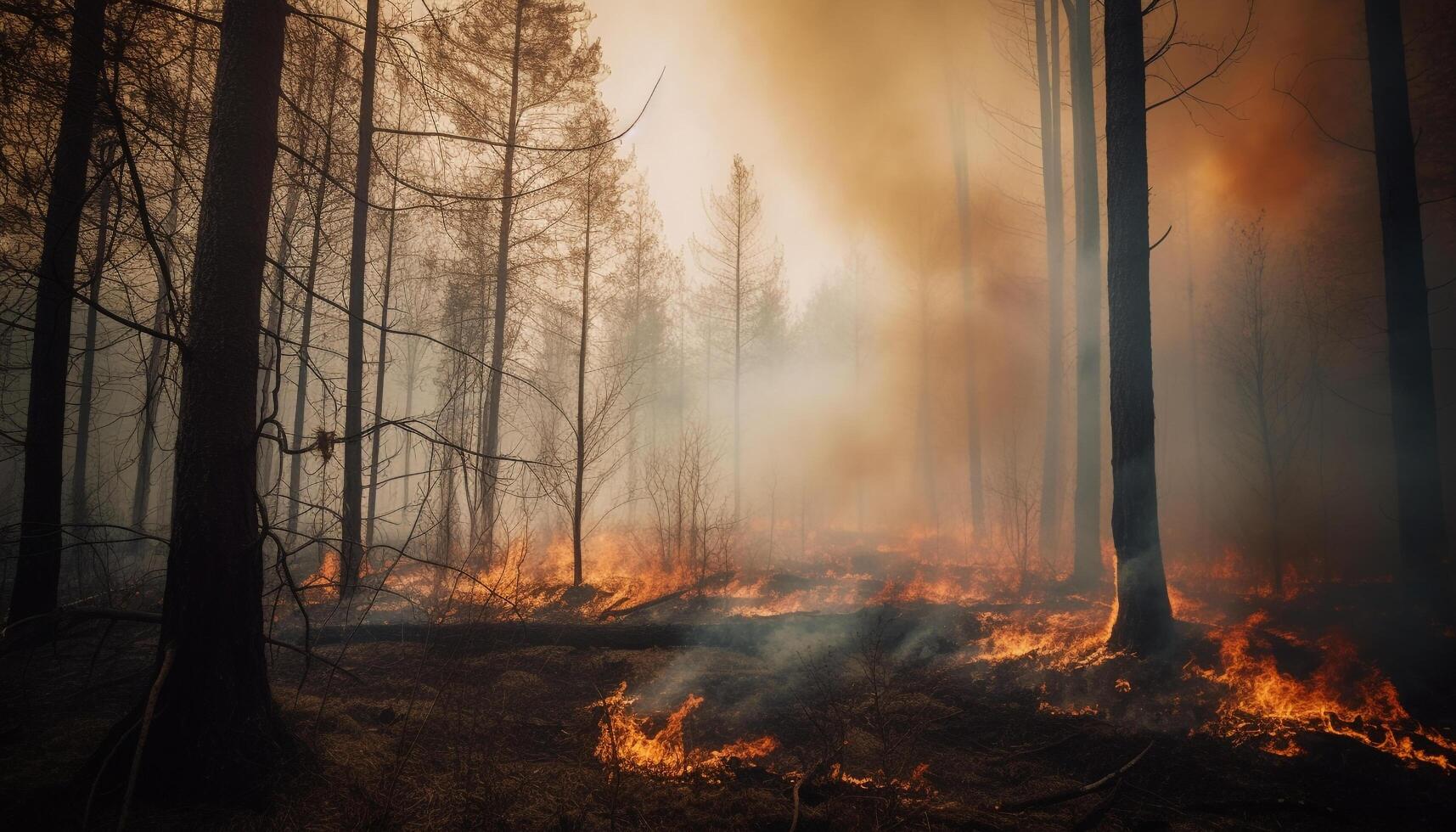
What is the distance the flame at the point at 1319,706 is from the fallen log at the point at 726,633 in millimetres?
2693

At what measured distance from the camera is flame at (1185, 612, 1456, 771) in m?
4.66

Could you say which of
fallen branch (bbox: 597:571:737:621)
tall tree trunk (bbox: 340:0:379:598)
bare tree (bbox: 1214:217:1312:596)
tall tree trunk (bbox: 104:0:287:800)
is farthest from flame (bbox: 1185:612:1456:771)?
tall tree trunk (bbox: 340:0:379:598)

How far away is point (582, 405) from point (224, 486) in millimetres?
7538

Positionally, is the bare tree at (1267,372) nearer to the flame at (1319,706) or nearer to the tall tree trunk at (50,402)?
the flame at (1319,706)

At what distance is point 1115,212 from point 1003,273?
14180 mm

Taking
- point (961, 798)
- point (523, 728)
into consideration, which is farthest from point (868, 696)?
point (523, 728)

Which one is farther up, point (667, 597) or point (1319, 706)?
point (1319, 706)

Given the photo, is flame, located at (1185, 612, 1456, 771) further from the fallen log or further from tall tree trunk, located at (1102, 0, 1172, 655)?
the fallen log

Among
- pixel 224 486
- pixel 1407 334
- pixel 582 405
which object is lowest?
pixel 224 486

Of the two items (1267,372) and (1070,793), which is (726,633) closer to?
(1070,793)

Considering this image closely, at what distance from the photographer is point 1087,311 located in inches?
436

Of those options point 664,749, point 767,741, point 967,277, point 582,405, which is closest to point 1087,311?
point 967,277

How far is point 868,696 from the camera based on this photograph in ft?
19.5

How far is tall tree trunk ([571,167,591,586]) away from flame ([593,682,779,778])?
526 cm
